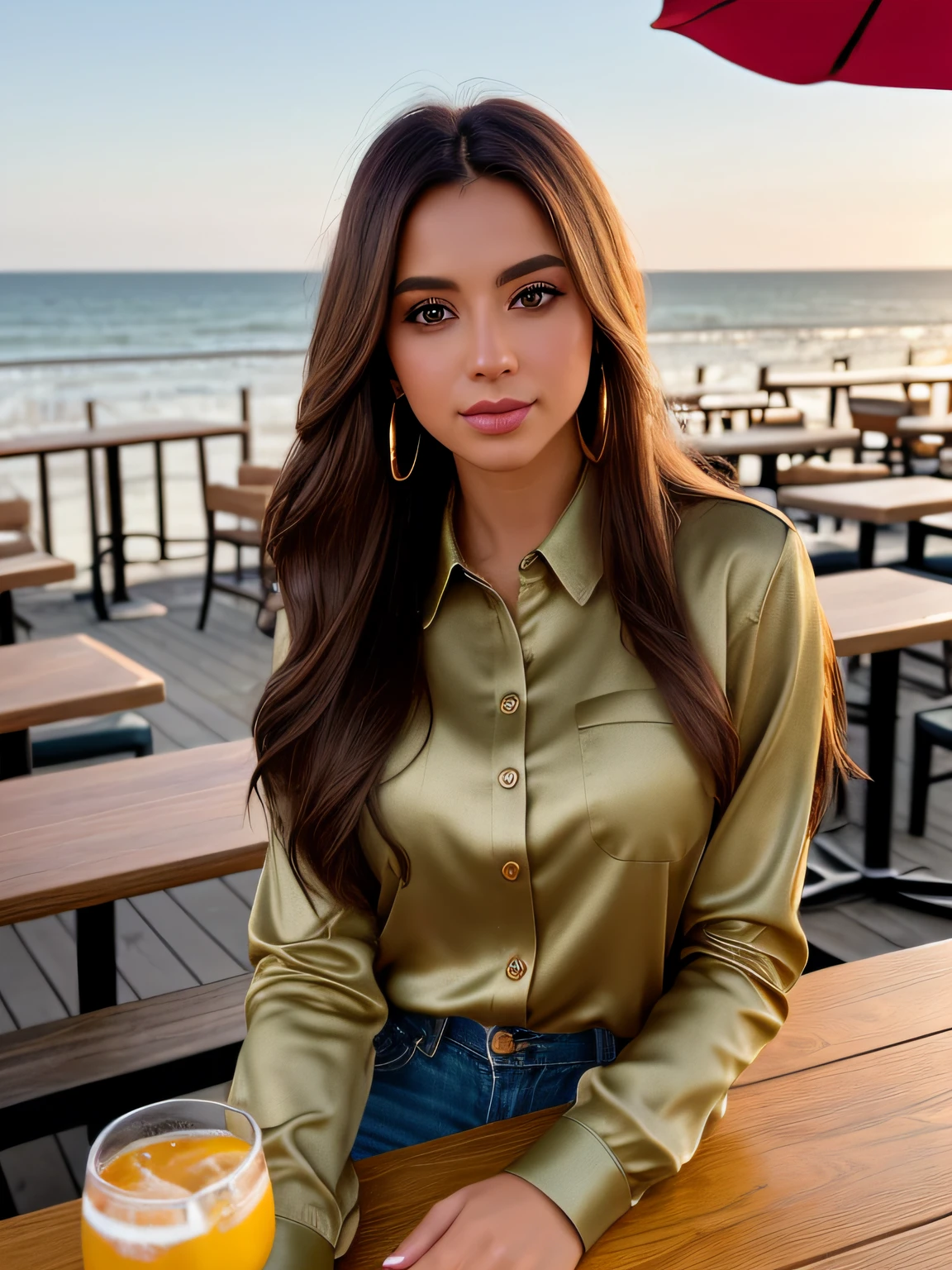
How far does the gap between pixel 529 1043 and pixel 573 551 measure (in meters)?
0.53

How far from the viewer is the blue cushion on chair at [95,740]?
3.07 metres

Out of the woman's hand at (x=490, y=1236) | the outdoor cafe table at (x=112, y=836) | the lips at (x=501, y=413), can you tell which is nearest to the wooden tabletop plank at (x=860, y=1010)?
the woman's hand at (x=490, y=1236)

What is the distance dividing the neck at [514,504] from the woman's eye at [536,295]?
18 cm

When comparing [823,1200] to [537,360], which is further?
[537,360]

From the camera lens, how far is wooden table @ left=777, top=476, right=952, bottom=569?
441cm

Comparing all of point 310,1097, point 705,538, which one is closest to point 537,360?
point 705,538

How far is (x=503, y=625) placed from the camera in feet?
4.15

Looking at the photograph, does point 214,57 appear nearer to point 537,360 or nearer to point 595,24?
point 595,24

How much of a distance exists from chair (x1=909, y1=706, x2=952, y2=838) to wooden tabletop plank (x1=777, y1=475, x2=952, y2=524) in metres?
1.10

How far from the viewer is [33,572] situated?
3758mm

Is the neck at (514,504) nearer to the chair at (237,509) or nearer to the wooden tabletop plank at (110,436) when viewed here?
the chair at (237,509)

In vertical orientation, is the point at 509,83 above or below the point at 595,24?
below

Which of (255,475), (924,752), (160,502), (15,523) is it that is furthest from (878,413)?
(15,523)

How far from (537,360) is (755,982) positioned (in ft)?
2.07
